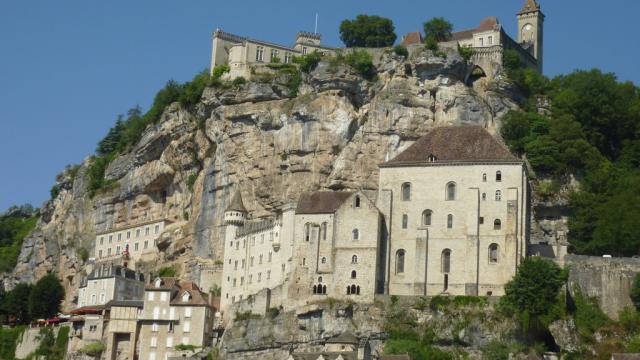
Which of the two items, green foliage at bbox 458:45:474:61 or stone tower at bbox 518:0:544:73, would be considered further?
stone tower at bbox 518:0:544:73

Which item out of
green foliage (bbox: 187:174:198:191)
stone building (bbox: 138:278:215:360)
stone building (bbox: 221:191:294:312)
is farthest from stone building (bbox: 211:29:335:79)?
stone building (bbox: 138:278:215:360)

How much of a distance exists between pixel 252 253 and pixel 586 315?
1058 inches

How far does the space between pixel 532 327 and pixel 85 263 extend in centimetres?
5328

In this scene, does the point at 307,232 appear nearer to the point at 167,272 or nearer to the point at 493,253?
the point at 493,253

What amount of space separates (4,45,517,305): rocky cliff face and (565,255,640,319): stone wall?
857 inches

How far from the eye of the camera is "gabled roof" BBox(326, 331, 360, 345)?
8112 centimetres

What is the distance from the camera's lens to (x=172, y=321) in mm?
94688

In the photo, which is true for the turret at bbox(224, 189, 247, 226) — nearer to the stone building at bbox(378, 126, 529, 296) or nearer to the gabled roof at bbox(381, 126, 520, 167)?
the stone building at bbox(378, 126, 529, 296)

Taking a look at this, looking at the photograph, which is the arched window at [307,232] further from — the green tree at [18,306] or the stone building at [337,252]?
the green tree at [18,306]

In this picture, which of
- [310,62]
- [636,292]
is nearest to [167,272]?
[310,62]

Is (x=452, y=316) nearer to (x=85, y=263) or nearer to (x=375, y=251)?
(x=375, y=251)

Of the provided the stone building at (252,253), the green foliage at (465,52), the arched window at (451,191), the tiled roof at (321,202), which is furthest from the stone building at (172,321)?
the green foliage at (465,52)

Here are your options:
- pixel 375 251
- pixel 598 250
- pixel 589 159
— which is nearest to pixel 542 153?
pixel 589 159

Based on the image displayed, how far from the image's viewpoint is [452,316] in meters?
81.1
